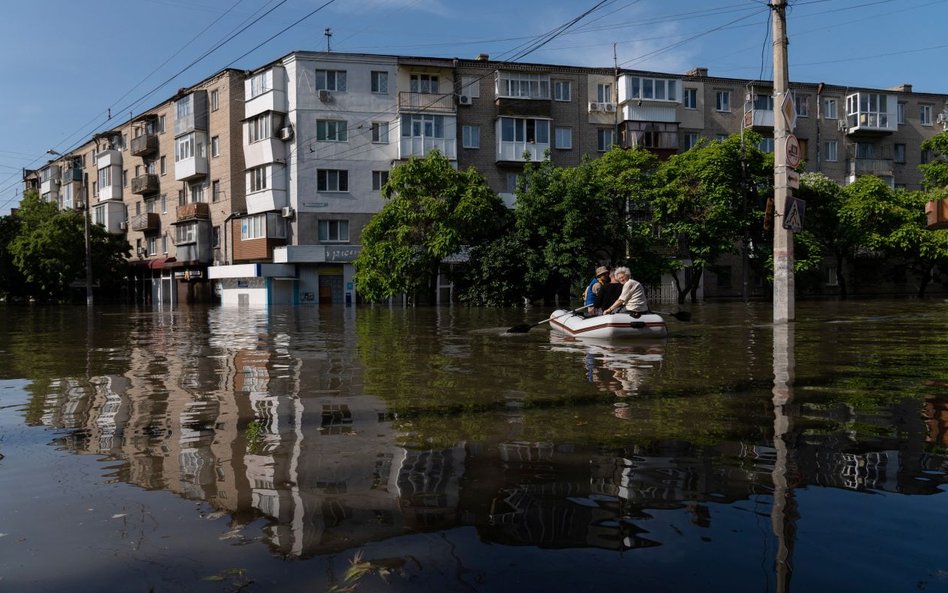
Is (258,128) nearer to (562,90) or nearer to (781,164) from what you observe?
(562,90)

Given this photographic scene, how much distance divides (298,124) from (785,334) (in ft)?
132

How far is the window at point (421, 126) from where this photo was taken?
5169 cm

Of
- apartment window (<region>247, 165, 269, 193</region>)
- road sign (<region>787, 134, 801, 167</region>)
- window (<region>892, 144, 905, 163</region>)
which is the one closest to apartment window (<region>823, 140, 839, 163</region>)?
window (<region>892, 144, 905, 163</region>)

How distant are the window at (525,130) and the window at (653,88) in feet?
21.6

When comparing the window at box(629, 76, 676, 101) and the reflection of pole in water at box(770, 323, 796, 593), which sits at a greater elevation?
the window at box(629, 76, 676, 101)

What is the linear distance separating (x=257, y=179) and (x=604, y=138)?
2483 centimetres

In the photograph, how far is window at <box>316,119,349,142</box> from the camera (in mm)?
51219

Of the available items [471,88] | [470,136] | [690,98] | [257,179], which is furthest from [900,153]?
[257,179]

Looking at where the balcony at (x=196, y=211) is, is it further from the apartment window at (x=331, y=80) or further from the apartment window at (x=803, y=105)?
the apartment window at (x=803, y=105)

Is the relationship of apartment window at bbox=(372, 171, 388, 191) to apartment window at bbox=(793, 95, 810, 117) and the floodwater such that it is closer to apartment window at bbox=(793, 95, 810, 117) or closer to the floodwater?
apartment window at bbox=(793, 95, 810, 117)

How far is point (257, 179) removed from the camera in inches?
2094

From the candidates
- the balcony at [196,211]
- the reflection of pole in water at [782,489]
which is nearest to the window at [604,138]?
the balcony at [196,211]

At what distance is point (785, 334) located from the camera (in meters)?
17.5

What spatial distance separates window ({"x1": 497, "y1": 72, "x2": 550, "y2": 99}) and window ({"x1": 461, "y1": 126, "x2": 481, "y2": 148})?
113 inches
